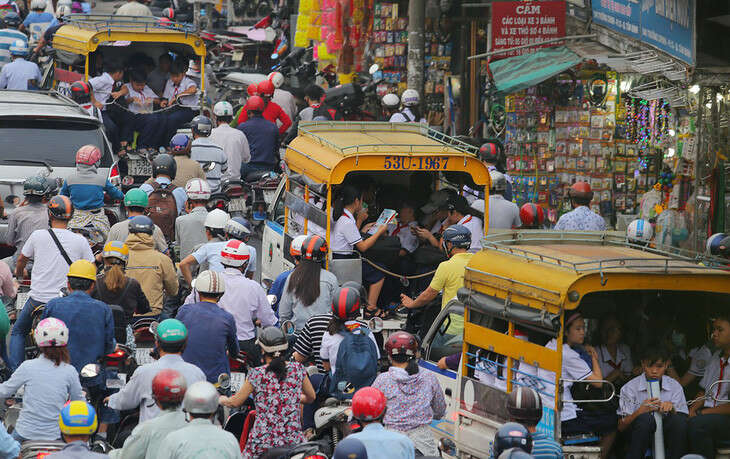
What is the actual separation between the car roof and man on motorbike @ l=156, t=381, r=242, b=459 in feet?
28.8

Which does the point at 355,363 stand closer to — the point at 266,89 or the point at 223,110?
the point at 223,110

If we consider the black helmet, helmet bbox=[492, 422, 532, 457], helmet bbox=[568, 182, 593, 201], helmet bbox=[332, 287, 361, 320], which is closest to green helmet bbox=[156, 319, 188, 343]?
helmet bbox=[332, 287, 361, 320]

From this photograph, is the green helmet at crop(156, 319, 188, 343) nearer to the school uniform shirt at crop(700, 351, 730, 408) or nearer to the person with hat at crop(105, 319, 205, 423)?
the person with hat at crop(105, 319, 205, 423)

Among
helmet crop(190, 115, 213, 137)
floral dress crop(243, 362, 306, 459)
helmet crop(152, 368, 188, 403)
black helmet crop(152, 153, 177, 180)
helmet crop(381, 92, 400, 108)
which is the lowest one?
floral dress crop(243, 362, 306, 459)

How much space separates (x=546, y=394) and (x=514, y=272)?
3.03ft

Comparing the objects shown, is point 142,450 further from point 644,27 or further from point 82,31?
point 82,31

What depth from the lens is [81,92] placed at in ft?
59.2

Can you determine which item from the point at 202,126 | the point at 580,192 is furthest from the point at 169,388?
the point at 202,126

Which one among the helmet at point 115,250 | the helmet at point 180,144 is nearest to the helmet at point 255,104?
the helmet at point 180,144

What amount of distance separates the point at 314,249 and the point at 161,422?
3986 millimetres

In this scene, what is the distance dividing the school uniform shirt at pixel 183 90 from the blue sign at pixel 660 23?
23.4ft

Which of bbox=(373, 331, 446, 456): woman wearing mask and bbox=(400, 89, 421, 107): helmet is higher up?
bbox=(400, 89, 421, 107): helmet

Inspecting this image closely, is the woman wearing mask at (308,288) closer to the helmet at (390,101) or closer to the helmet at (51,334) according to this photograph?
the helmet at (51,334)

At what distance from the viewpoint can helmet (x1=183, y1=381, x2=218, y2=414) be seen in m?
6.95
